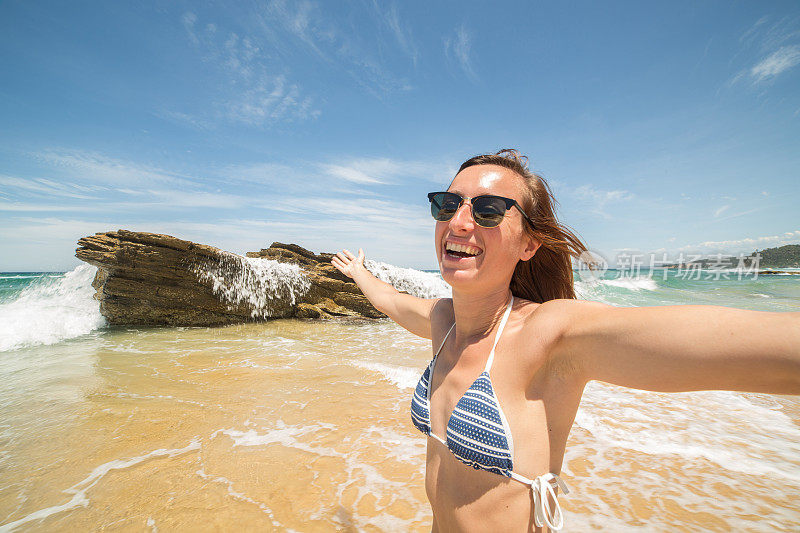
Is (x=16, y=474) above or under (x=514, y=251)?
under

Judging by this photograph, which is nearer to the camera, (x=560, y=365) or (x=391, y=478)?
(x=560, y=365)

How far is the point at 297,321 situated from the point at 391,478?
31.4 feet

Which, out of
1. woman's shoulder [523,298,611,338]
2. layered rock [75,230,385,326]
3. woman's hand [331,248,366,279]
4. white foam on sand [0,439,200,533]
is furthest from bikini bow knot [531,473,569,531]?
layered rock [75,230,385,326]

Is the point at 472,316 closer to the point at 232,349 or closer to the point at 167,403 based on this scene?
the point at 167,403

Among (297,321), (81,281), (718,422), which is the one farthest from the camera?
(81,281)

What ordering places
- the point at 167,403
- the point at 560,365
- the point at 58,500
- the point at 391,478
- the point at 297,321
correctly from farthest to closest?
the point at 297,321 < the point at 167,403 < the point at 391,478 < the point at 58,500 < the point at 560,365

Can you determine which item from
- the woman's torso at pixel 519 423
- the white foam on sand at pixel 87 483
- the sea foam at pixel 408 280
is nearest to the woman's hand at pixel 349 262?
the woman's torso at pixel 519 423

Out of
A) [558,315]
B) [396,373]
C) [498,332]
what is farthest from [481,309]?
[396,373]

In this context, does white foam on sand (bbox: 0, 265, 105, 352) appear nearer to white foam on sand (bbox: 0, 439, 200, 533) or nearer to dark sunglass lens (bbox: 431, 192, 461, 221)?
white foam on sand (bbox: 0, 439, 200, 533)

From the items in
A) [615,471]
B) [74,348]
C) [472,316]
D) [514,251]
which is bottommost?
[74,348]

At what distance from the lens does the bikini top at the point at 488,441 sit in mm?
1411

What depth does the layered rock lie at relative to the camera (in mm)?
10086

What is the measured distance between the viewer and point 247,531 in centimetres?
270

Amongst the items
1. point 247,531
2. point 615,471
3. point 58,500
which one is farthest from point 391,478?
point 58,500
